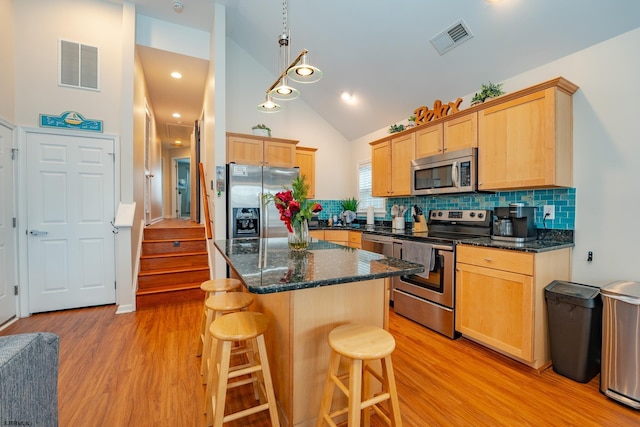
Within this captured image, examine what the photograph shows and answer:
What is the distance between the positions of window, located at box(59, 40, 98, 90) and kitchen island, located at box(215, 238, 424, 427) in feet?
11.6

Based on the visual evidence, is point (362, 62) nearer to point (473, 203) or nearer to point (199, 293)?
point (473, 203)

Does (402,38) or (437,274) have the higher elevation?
(402,38)

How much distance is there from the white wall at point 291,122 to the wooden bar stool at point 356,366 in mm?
4034

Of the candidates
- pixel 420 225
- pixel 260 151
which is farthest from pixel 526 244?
pixel 260 151

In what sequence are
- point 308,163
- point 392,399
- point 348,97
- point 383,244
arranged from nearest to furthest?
point 392,399 → point 383,244 → point 348,97 → point 308,163

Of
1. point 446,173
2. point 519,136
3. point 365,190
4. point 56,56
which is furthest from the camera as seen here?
point 365,190

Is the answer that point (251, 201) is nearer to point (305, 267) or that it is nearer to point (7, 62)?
point (305, 267)

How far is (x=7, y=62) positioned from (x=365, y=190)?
4.90 meters

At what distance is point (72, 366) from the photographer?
2199 millimetres

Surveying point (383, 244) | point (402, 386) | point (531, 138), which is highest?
point (531, 138)

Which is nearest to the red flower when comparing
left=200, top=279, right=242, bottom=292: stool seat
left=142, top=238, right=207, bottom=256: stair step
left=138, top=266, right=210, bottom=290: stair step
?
left=200, top=279, right=242, bottom=292: stool seat

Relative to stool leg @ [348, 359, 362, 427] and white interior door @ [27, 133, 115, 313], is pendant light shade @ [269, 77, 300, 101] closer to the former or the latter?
stool leg @ [348, 359, 362, 427]

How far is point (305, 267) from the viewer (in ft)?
4.85

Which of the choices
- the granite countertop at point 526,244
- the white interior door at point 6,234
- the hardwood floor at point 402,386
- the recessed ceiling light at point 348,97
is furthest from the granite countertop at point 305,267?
the recessed ceiling light at point 348,97
